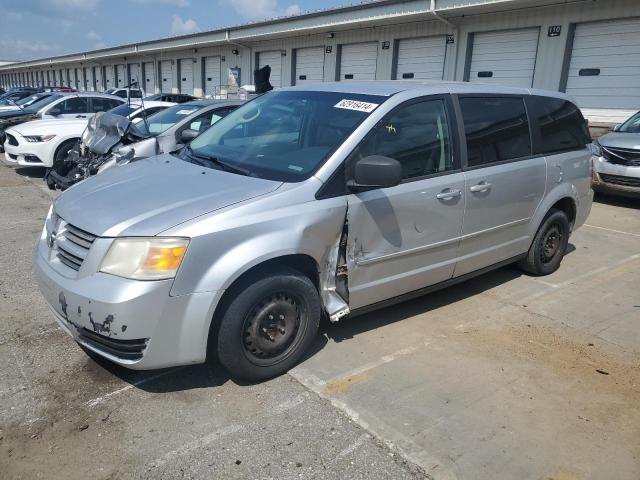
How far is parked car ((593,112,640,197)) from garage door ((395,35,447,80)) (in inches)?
287

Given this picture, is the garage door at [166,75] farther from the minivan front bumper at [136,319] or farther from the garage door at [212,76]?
the minivan front bumper at [136,319]

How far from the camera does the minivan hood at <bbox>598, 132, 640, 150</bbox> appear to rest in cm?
902

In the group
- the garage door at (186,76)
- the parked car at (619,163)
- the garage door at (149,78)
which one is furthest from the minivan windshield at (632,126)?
the garage door at (149,78)

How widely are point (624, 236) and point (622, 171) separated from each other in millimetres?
2355

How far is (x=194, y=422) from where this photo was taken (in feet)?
9.45

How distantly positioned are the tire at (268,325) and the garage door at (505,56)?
12455 millimetres

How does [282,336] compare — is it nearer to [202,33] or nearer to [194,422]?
[194,422]

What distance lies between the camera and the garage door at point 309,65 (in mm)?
20386

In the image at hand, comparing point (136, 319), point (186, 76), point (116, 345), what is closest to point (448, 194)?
point (136, 319)

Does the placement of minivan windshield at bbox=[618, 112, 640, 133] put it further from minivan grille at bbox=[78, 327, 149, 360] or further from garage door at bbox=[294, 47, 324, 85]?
garage door at bbox=[294, 47, 324, 85]

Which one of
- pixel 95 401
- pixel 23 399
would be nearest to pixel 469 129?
pixel 95 401

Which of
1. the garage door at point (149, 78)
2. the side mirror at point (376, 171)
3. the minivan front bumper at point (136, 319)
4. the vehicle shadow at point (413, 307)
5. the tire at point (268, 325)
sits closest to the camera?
the minivan front bumper at point (136, 319)

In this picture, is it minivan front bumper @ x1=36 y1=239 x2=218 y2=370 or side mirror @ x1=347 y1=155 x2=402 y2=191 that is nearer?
minivan front bumper @ x1=36 y1=239 x2=218 y2=370

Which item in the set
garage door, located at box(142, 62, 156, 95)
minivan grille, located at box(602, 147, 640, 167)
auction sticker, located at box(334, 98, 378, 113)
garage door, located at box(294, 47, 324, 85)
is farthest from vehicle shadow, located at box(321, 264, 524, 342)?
garage door, located at box(142, 62, 156, 95)
